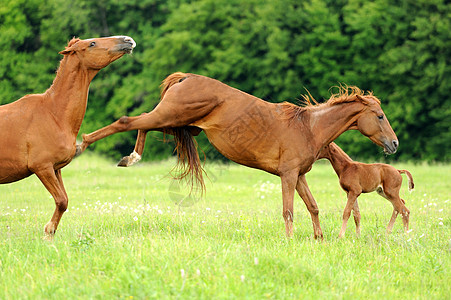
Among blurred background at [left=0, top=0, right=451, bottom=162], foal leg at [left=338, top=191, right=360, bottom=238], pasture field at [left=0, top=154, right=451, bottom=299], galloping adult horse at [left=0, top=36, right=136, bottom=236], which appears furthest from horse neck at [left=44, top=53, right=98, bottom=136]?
blurred background at [left=0, top=0, right=451, bottom=162]

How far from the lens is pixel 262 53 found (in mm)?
33219

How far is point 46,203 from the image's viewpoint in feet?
44.4

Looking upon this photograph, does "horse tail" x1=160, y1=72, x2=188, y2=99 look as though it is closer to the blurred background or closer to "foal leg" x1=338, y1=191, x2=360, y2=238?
"foal leg" x1=338, y1=191, x2=360, y2=238

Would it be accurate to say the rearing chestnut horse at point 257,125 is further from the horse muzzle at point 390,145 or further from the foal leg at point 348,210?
the foal leg at point 348,210

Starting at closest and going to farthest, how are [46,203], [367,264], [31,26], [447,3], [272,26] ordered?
[367,264] → [46,203] → [447,3] → [272,26] → [31,26]

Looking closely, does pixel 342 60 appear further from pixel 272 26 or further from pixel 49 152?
pixel 49 152

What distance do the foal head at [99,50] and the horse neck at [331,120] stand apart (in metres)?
2.83

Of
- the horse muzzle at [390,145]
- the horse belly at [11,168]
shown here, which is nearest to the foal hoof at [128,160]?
the horse belly at [11,168]

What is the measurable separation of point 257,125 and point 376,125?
1.75 meters

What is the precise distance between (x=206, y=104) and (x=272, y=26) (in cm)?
2459

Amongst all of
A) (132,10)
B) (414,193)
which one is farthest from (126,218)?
(132,10)

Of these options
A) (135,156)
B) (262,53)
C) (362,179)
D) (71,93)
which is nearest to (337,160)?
(362,179)

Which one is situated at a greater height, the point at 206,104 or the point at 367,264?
the point at 206,104

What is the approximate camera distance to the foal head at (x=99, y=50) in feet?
23.5
